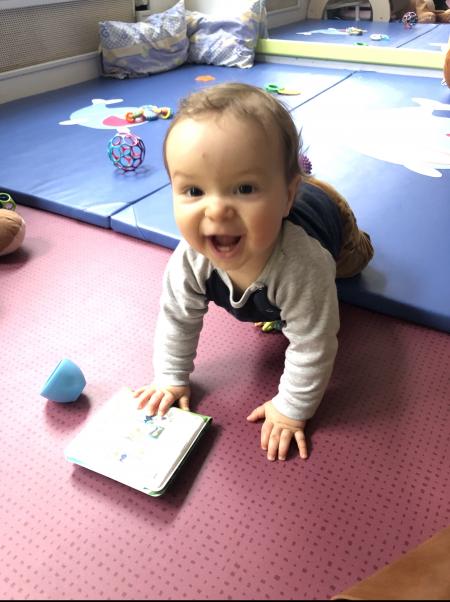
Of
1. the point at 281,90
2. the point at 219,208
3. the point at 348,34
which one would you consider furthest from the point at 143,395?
the point at 348,34

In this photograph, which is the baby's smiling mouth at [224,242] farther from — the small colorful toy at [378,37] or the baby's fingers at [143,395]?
the small colorful toy at [378,37]

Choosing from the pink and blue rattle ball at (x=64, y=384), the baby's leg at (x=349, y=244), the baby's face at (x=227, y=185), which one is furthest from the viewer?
the baby's leg at (x=349, y=244)

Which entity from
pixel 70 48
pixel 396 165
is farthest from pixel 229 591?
pixel 70 48

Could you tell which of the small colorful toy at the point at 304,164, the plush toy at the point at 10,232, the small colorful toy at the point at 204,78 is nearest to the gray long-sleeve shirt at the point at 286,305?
the small colorful toy at the point at 304,164

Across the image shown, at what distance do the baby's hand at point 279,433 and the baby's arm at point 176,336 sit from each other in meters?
0.13

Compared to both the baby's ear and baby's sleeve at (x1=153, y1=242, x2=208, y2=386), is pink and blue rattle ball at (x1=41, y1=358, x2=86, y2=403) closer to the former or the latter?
baby's sleeve at (x1=153, y1=242, x2=208, y2=386)

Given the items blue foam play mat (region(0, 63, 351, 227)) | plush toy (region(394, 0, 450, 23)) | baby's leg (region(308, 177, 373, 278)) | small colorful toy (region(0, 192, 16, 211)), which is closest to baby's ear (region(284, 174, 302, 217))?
baby's leg (region(308, 177, 373, 278))

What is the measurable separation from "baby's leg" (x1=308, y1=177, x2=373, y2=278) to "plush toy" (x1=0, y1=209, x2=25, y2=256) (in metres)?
0.71

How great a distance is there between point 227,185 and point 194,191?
5 cm

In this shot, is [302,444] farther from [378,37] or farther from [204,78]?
[378,37]

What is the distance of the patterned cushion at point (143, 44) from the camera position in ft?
8.25

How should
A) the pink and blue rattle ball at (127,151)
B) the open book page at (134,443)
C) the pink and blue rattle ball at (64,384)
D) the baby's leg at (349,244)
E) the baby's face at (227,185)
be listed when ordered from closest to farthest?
the baby's face at (227,185)
the open book page at (134,443)
the pink and blue rattle ball at (64,384)
the baby's leg at (349,244)
the pink and blue rattle ball at (127,151)

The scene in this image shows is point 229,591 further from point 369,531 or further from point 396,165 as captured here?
point 396,165

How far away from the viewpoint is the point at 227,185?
0.60 metres
